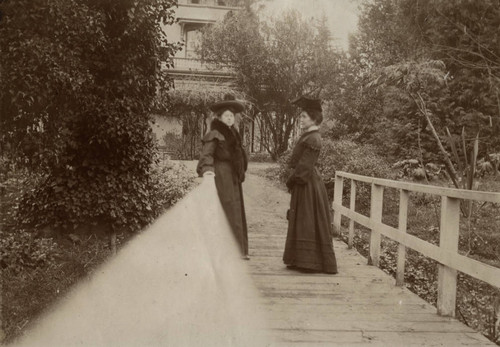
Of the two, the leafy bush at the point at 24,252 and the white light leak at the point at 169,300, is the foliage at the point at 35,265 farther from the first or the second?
the white light leak at the point at 169,300

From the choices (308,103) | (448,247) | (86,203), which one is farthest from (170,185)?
(448,247)

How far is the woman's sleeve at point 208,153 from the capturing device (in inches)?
226

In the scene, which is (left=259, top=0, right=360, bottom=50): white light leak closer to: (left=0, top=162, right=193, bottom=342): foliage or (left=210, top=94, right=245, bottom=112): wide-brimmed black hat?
(left=0, top=162, right=193, bottom=342): foliage

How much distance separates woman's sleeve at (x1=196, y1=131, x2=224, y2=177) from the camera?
18.8ft

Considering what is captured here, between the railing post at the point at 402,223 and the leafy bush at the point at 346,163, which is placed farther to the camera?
the leafy bush at the point at 346,163

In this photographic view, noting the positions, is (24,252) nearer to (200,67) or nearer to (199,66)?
(200,67)

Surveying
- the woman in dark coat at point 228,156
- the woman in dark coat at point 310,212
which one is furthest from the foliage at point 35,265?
the woman in dark coat at point 310,212

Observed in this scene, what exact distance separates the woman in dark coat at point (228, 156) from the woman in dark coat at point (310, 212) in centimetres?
57

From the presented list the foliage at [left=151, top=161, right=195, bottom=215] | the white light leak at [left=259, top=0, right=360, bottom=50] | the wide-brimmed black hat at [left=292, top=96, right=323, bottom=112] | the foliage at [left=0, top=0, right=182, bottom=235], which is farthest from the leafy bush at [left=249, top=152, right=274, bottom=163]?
the wide-brimmed black hat at [left=292, top=96, right=323, bottom=112]

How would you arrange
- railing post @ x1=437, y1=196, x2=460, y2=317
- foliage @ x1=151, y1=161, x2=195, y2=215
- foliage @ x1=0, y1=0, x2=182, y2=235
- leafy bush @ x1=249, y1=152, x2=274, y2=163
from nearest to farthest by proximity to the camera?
1. railing post @ x1=437, y1=196, x2=460, y2=317
2. foliage @ x1=0, y1=0, x2=182, y2=235
3. foliage @ x1=151, y1=161, x2=195, y2=215
4. leafy bush @ x1=249, y1=152, x2=274, y2=163

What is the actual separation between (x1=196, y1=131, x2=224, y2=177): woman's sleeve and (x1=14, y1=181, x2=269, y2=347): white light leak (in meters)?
0.18

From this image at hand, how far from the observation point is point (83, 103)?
6625 mm

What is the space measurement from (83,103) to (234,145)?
1.84m

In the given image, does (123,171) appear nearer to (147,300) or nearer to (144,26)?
(144,26)
